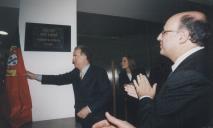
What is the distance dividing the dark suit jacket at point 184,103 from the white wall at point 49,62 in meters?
1.33

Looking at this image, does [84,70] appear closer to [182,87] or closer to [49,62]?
[49,62]

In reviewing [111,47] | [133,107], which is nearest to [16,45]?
[133,107]

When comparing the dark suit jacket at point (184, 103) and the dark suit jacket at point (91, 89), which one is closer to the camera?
the dark suit jacket at point (184, 103)

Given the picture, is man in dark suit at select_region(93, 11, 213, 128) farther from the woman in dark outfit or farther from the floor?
the woman in dark outfit

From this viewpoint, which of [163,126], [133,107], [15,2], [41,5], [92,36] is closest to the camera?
[163,126]

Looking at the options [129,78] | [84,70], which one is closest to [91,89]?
[84,70]

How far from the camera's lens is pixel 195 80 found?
104cm

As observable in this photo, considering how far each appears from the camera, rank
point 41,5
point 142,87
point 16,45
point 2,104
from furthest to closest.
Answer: point 41,5 → point 16,45 → point 2,104 → point 142,87

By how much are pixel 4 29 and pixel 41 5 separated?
2.44 feet

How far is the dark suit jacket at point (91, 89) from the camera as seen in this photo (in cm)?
218

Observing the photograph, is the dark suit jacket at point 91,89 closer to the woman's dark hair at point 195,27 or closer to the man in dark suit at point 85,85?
the man in dark suit at point 85,85

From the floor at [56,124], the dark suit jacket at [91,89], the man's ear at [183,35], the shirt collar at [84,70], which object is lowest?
the floor at [56,124]

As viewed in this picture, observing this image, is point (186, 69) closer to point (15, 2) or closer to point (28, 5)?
point (28, 5)

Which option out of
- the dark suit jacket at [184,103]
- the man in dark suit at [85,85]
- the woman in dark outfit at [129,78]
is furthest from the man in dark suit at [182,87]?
the woman in dark outfit at [129,78]
